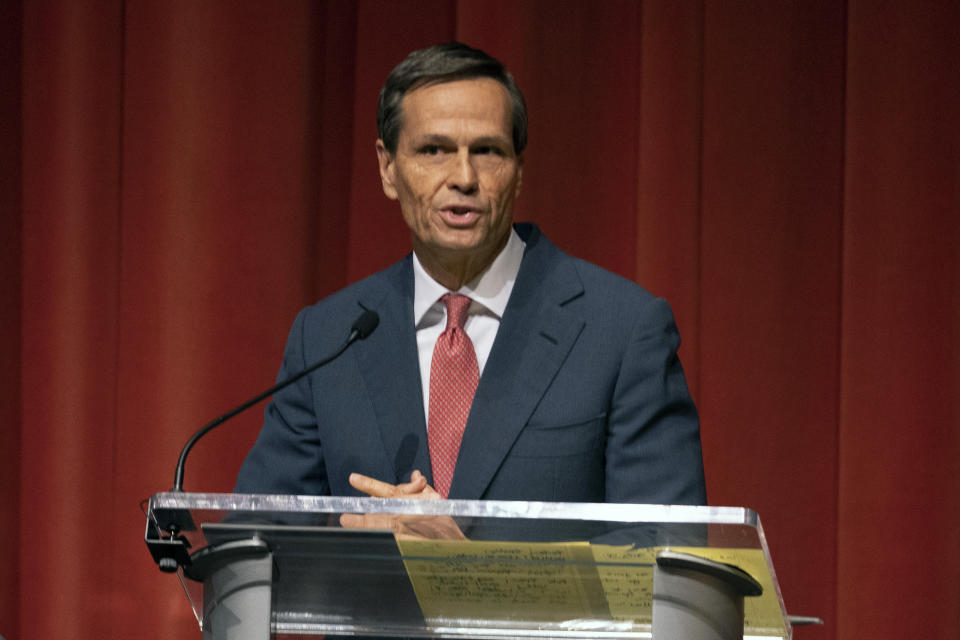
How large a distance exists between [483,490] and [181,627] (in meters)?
1.18

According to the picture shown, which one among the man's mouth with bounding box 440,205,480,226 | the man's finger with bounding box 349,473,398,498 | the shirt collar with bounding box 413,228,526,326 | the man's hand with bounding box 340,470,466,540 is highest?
the man's mouth with bounding box 440,205,480,226

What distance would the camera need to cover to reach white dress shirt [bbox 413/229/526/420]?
5.66 ft

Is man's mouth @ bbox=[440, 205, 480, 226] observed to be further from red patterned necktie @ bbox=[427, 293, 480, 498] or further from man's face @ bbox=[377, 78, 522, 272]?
red patterned necktie @ bbox=[427, 293, 480, 498]

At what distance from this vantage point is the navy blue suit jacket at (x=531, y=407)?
1582 mm

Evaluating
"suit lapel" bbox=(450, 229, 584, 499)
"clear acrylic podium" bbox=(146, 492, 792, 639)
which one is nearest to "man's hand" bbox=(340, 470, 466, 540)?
"clear acrylic podium" bbox=(146, 492, 792, 639)

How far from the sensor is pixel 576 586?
109 centimetres

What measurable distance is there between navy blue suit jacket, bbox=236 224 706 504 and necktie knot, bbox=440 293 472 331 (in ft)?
0.18

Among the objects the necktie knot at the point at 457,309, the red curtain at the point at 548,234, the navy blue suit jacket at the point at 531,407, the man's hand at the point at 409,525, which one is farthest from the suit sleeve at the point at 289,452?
the red curtain at the point at 548,234

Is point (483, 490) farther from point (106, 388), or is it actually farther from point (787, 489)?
point (106, 388)

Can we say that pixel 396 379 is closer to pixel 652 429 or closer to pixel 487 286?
pixel 487 286

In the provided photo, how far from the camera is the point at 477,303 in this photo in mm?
1747

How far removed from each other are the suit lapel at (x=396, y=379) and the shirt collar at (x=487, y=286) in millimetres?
17

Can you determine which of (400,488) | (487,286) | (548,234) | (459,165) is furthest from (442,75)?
(548,234)

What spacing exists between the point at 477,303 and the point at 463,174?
0.18 meters
